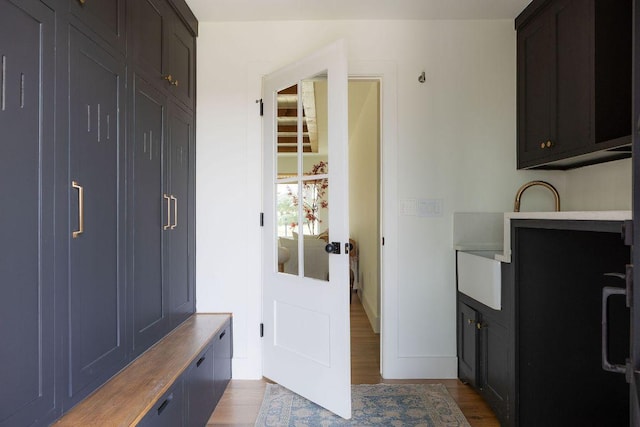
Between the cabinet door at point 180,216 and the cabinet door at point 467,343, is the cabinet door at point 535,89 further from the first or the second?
the cabinet door at point 180,216

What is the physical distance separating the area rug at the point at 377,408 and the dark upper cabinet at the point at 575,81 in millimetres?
1583

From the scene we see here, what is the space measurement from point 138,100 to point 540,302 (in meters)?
2.16

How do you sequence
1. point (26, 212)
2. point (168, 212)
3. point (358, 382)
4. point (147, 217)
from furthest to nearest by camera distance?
point (358, 382), point (168, 212), point (147, 217), point (26, 212)

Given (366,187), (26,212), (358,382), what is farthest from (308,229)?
(366,187)

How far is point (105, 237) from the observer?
1558 mm

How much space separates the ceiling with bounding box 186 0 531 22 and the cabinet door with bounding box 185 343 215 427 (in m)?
2.11

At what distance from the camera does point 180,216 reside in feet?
7.93

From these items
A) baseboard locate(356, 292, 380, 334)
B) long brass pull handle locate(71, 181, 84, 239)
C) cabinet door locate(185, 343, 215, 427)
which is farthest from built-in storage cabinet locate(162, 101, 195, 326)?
baseboard locate(356, 292, 380, 334)

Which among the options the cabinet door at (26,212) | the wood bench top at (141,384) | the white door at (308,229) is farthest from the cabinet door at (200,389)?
the cabinet door at (26,212)

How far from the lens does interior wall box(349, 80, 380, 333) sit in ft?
12.4

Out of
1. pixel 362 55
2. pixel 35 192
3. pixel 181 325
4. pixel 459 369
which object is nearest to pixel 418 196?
pixel 362 55

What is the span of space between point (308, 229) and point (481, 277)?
1.04m

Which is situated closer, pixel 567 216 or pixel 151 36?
pixel 567 216

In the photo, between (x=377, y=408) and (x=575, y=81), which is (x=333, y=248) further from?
(x=575, y=81)
